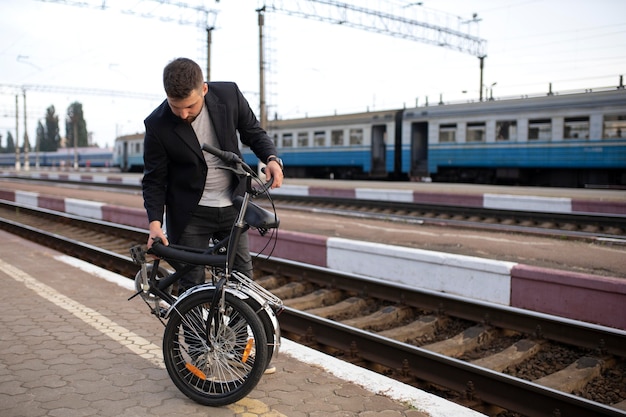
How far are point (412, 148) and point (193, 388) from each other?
2277 cm

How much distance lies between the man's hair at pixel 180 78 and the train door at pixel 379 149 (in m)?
23.7

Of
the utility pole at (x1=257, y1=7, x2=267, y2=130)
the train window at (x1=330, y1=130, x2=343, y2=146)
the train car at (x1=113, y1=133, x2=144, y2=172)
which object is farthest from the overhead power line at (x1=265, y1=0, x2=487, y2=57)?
the train car at (x1=113, y1=133, x2=144, y2=172)

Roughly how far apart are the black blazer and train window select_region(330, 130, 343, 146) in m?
24.4

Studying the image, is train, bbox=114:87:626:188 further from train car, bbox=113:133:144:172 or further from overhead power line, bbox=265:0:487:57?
train car, bbox=113:133:144:172

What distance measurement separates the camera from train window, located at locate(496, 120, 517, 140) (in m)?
21.2

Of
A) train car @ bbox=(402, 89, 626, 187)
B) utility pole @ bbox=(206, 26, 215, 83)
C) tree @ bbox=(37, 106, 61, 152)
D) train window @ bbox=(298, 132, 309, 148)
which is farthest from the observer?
tree @ bbox=(37, 106, 61, 152)

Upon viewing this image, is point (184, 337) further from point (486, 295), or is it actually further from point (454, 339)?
point (486, 295)

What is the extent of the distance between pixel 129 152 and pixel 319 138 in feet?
74.7

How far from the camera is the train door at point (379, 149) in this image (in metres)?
26.4

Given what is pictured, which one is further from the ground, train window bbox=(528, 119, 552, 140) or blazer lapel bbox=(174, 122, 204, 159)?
train window bbox=(528, 119, 552, 140)

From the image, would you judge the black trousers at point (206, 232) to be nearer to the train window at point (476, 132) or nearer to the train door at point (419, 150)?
the train window at point (476, 132)

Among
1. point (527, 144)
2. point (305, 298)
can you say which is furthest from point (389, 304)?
point (527, 144)

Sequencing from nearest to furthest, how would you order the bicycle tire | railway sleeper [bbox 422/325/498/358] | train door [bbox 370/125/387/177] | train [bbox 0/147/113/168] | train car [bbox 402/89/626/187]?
the bicycle tire → railway sleeper [bbox 422/325/498/358] → train car [bbox 402/89/626/187] → train door [bbox 370/125/387/177] → train [bbox 0/147/113/168]

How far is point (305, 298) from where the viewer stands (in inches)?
242
